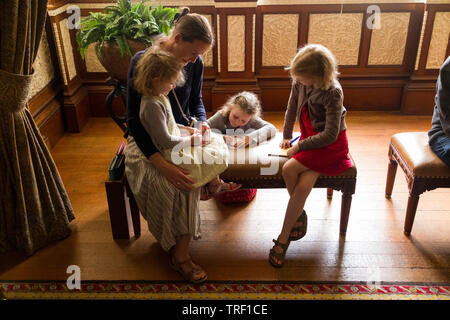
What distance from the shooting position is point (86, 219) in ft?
8.71

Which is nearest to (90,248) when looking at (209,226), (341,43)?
(209,226)

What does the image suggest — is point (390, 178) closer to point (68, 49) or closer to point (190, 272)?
point (190, 272)

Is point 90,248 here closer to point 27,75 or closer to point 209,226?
point 209,226

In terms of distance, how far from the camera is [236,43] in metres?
3.74

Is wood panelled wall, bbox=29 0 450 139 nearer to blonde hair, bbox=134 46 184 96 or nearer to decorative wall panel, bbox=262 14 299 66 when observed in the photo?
decorative wall panel, bbox=262 14 299 66

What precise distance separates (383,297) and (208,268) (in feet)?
2.84

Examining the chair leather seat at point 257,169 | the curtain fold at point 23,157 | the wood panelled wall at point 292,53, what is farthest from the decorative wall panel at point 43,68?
the chair leather seat at point 257,169

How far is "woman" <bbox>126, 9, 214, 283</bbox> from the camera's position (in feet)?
6.59

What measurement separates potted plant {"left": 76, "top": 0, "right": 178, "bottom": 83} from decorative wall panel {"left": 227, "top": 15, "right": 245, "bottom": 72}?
839 millimetres

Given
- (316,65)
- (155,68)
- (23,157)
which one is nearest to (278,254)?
(316,65)

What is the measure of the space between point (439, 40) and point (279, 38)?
136 centimetres

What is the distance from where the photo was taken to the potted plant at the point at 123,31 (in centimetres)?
282

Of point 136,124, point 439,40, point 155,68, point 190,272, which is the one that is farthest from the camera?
point 439,40

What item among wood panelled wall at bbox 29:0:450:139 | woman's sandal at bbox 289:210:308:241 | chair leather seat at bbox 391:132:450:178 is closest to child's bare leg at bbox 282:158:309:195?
woman's sandal at bbox 289:210:308:241
